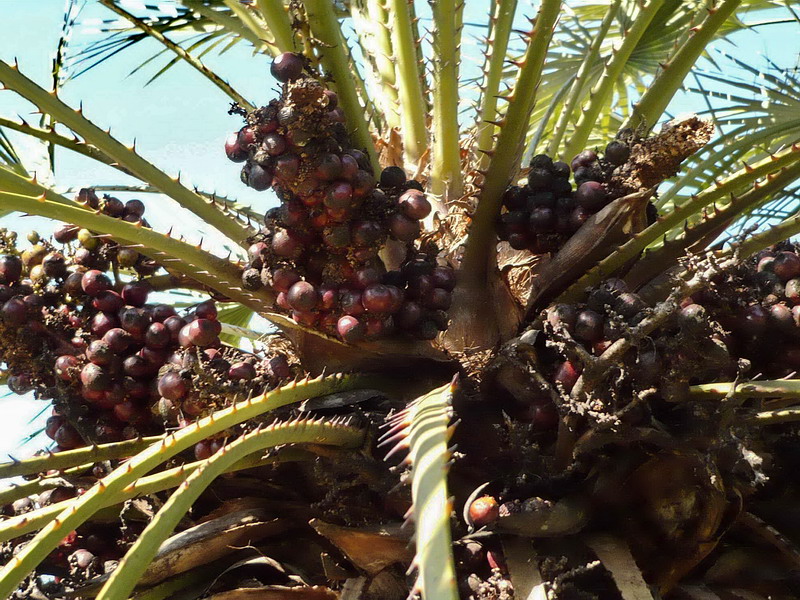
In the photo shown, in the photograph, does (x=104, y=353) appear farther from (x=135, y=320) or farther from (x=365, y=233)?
(x=365, y=233)

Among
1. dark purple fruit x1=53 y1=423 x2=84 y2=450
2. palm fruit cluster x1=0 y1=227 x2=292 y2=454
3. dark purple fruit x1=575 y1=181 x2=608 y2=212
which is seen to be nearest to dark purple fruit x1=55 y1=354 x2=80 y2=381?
palm fruit cluster x1=0 y1=227 x2=292 y2=454

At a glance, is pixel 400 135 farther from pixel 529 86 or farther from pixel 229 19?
pixel 229 19

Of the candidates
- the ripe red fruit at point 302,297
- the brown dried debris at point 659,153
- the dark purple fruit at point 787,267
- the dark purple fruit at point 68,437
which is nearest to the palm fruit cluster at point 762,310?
the dark purple fruit at point 787,267

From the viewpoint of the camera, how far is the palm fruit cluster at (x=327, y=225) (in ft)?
6.08

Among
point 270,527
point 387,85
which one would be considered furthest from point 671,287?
point 387,85

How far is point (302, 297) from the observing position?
1.89 meters

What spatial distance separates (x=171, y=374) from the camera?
6.16ft

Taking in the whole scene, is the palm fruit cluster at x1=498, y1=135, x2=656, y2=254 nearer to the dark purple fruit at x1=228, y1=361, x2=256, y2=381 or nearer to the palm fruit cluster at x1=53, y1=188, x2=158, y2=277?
the dark purple fruit at x1=228, y1=361, x2=256, y2=381

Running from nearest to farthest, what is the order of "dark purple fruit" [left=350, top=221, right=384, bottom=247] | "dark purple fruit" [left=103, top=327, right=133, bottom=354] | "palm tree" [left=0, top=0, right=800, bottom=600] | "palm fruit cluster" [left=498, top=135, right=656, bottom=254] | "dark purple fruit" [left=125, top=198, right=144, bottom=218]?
"palm tree" [left=0, top=0, right=800, bottom=600] < "dark purple fruit" [left=350, top=221, right=384, bottom=247] < "dark purple fruit" [left=103, top=327, right=133, bottom=354] < "palm fruit cluster" [left=498, top=135, right=656, bottom=254] < "dark purple fruit" [left=125, top=198, right=144, bottom=218]

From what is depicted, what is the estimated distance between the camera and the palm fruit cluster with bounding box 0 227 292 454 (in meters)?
1.92

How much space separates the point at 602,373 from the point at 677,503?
38 cm

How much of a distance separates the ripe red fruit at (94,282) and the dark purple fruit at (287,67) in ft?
2.25

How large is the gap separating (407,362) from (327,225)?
0.40 metres

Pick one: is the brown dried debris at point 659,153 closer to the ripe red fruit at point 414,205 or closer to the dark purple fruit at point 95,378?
the ripe red fruit at point 414,205
